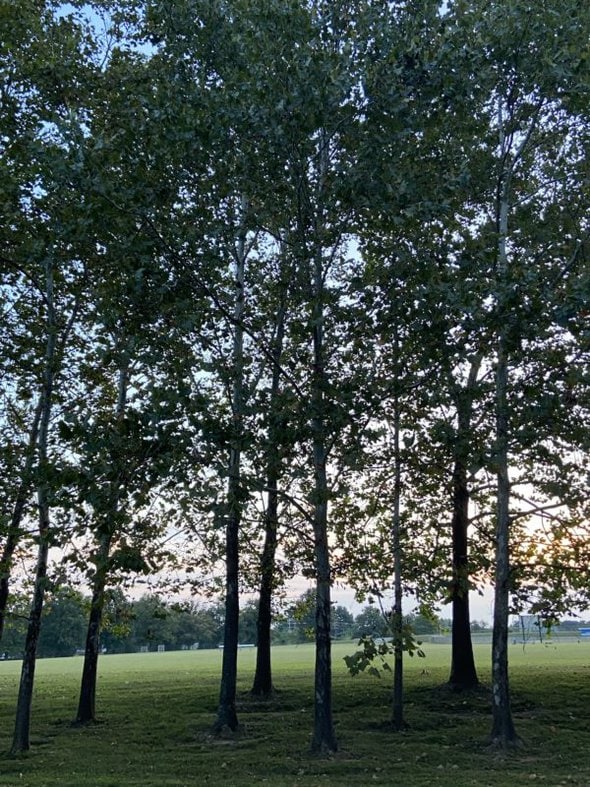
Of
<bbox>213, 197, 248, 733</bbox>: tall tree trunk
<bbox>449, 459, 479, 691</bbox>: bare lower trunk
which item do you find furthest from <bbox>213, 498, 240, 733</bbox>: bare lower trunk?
<bbox>449, 459, 479, 691</bbox>: bare lower trunk

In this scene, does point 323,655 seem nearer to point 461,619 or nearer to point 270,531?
point 270,531

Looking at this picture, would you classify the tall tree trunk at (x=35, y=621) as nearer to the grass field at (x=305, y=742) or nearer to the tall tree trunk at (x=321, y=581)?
the grass field at (x=305, y=742)

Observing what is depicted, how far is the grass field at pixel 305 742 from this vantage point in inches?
493

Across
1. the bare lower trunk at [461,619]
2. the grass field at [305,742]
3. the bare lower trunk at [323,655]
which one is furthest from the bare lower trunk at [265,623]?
the bare lower trunk at [323,655]

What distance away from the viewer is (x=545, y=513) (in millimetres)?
16125

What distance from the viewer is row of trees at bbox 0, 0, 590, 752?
40.4 ft

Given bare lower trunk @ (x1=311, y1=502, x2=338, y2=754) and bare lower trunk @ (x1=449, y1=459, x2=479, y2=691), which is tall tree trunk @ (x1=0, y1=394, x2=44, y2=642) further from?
bare lower trunk @ (x1=449, y1=459, x2=479, y2=691)

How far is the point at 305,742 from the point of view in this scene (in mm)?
15516

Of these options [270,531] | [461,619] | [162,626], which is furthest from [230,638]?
[162,626]

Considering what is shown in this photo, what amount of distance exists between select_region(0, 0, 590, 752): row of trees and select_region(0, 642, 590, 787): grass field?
96 centimetres

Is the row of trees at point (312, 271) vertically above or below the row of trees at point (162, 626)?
above

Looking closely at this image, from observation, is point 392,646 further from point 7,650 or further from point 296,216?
point 7,650

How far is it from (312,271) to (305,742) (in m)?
9.78

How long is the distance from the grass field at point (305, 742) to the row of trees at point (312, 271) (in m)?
0.96
